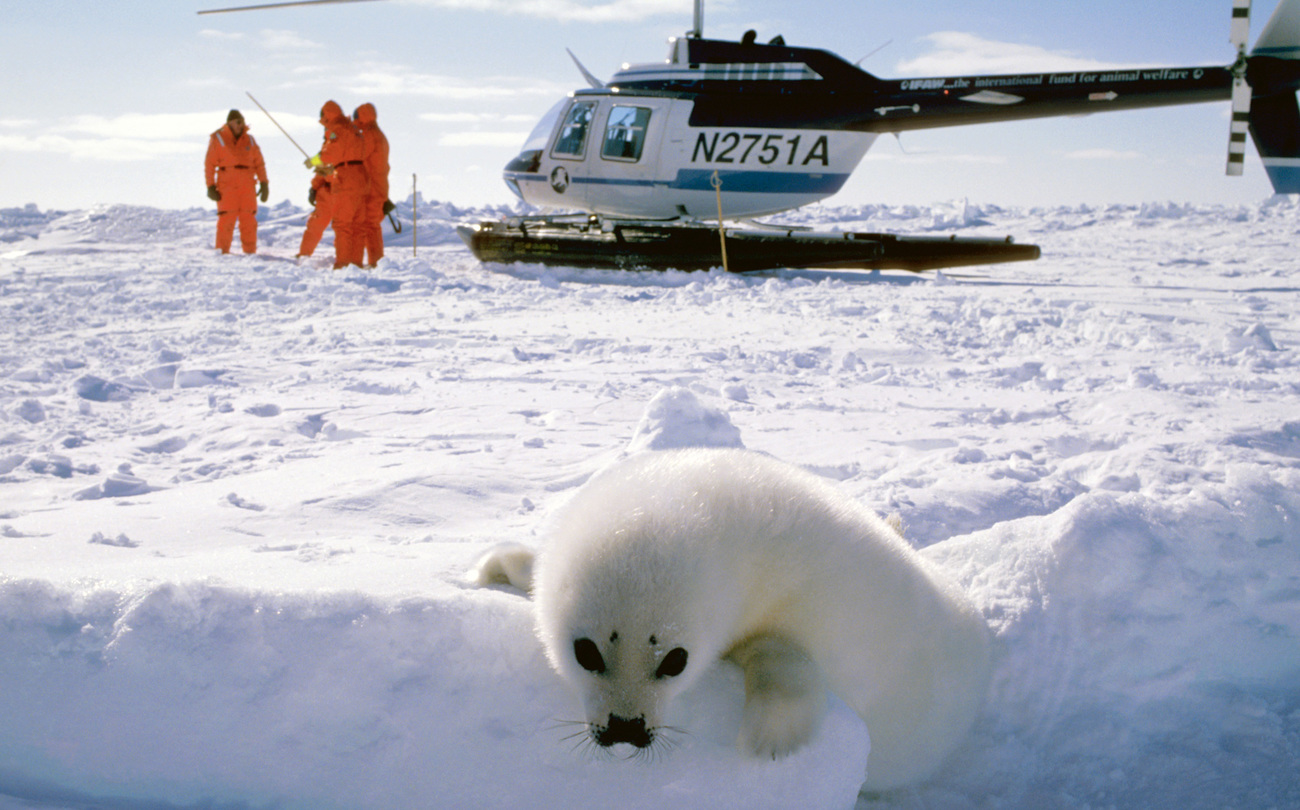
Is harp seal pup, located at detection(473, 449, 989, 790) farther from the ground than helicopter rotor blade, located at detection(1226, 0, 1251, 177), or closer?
closer

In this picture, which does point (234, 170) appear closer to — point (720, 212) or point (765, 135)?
point (720, 212)

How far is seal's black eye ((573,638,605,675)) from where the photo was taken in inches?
57.2

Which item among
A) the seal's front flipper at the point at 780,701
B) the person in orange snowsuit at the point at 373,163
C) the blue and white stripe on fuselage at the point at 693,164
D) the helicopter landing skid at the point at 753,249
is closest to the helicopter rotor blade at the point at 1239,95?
the helicopter landing skid at the point at 753,249

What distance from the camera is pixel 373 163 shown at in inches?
429

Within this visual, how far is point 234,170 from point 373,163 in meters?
3.25

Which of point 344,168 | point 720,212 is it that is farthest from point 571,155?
point 344,168

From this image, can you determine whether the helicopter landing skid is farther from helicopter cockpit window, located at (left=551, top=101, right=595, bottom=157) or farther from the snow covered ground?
the snow covered ground

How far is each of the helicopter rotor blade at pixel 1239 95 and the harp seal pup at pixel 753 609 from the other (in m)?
11.8

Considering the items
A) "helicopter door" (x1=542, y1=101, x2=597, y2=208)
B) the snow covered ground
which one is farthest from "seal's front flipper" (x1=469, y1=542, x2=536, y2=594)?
"helicopter door" (x1=542, y1=101, x2=597, y2=208)

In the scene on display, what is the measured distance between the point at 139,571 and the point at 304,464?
6.40 feet

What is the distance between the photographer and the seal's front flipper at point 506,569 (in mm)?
1937

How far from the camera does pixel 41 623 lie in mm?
1545

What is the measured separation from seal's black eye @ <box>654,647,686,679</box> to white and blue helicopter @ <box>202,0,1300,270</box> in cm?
986

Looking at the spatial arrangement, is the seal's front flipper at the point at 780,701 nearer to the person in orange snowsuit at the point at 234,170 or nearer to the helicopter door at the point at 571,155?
the helicopter door at the point at 571,155
